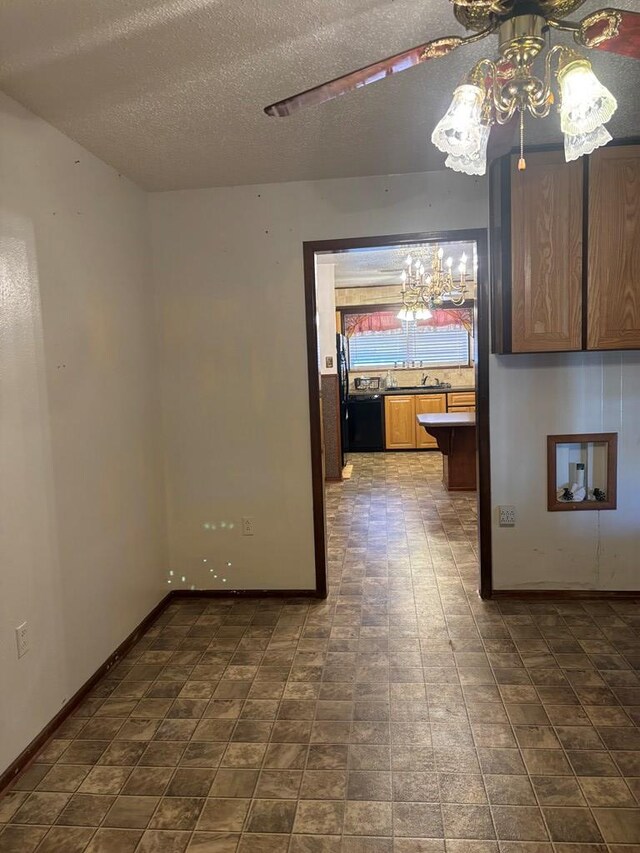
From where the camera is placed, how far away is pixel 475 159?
1.41m

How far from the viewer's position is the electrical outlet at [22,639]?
6.64ft

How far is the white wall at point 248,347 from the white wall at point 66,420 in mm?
241

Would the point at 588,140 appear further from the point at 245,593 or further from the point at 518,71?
the point at 245,593

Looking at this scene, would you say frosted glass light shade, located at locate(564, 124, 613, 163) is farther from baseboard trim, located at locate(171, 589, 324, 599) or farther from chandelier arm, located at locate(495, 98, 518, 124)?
baseboard trim, located at locate(171, 589, 324, 599)

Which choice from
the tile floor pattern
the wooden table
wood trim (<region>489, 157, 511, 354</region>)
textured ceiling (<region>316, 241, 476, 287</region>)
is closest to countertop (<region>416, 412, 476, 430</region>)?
the wooden table

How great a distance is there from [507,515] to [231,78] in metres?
Answer: 2.55

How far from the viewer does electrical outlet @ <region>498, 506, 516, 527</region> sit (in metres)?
3.22

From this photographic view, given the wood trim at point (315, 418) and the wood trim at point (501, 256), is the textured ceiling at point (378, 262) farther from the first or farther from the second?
the wood trim at point (501, 256)

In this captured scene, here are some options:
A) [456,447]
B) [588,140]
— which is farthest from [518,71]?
[456,447]

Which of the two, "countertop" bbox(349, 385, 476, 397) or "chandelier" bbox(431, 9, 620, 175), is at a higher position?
"chandelier" bbox(431, 9, 620, 175)

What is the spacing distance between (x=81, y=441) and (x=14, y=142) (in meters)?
1.20

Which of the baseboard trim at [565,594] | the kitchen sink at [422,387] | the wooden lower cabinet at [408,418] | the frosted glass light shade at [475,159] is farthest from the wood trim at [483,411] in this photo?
the kitchen sink at [422,387]

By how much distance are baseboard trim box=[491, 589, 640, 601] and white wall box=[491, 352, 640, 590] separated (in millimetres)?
24

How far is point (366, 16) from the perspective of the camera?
1.71m
